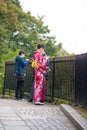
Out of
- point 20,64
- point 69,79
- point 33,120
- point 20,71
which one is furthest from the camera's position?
point 20,71

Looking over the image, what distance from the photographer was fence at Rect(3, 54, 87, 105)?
30.6 ft

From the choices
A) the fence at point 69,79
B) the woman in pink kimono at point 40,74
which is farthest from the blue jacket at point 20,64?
the woman in pink kimono at point 40,74

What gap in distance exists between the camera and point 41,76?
1089cm

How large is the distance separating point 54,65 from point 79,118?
4348 millimetres

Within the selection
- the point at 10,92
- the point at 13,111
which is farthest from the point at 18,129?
the point at 10,92

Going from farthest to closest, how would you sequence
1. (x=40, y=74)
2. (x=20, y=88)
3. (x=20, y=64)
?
(x=20, y=88), (x=20, y=64), (x=40, y=74)

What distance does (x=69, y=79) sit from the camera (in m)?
10.3

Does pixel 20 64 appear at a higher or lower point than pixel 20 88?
higher

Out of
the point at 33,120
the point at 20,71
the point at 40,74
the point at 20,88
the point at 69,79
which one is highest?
the point at 20,71

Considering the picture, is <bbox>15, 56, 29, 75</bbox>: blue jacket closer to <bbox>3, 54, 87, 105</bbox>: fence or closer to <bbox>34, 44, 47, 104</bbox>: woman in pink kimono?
<bbox>3, 54, 87, 105</bbox>: fence

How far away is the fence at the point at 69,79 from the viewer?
9317mm

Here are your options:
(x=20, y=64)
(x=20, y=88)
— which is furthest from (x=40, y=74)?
(x=20, y=88)

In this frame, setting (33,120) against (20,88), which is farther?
(20,88)

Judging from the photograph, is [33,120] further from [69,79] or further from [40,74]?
[40,74]
